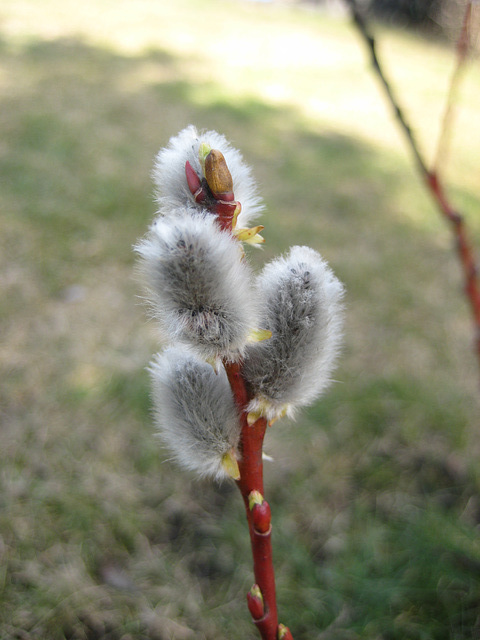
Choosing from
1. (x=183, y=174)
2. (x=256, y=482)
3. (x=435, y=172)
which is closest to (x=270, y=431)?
(x=435, y=172)

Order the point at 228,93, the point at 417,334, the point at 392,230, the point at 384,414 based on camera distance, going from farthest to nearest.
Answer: the point at 228,93
the point at 392,230
the point at 417,334
the point at 384,414

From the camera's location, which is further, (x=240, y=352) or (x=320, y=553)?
(x=320, y=553)

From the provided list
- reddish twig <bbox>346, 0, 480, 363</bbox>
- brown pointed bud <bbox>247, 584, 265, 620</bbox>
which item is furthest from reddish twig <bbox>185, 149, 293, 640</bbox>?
reddish twig <bbox>346, 0, 480, 363</bbox>

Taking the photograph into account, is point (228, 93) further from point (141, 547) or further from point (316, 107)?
point (141, 547)

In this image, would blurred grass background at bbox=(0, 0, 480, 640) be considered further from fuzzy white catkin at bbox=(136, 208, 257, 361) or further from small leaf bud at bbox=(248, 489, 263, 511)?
fuzzy white catkin at bbox=(136, 208, 257, 361)

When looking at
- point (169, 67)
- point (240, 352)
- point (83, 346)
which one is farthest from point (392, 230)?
point (169, 67)
